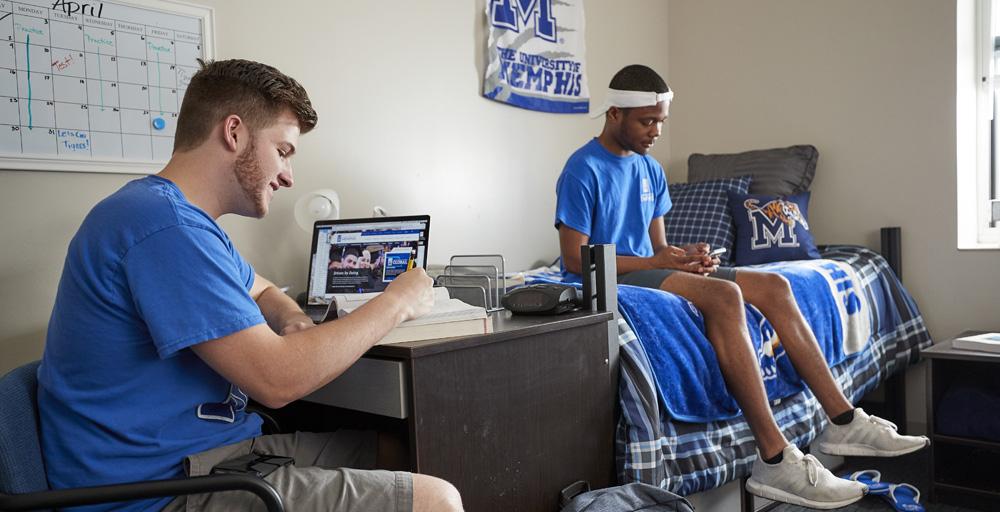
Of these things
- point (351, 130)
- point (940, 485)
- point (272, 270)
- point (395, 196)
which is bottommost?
point (940, 485)

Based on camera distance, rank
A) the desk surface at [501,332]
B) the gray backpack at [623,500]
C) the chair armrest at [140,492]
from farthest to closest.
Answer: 1. the gray backpack at [623,500]
2. the desk surface at [501,332]
3. the chair armrest at [140,492]

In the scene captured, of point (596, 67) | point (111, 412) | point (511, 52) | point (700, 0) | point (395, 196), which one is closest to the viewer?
point (111, 412)

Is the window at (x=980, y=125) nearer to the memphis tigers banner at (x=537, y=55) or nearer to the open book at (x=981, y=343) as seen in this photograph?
the open book at (x=981, y=343)

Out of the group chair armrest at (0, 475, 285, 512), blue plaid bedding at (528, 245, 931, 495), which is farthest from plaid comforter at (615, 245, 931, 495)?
chair armrest at (0, 475, 285, 512)

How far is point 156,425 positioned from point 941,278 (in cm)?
304

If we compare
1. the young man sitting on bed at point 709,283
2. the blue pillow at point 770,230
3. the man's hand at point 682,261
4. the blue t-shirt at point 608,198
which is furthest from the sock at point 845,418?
the blue pillow at point 770,230

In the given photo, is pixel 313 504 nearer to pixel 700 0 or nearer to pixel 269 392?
pixel 269 392

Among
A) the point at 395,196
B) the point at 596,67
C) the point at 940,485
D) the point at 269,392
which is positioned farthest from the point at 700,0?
the point at 269,392

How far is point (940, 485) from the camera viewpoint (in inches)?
94.7

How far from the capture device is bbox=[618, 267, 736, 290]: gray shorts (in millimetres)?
2166

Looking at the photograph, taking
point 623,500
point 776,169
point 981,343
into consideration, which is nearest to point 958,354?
point 981,343

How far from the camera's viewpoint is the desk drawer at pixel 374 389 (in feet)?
4.24

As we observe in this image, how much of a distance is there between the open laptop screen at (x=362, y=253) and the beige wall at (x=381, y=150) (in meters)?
0.19

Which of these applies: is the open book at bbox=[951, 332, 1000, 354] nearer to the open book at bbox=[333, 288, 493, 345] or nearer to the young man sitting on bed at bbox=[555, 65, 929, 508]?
the young man sitting on bed at bbox=[555, 65, 929, 508]
